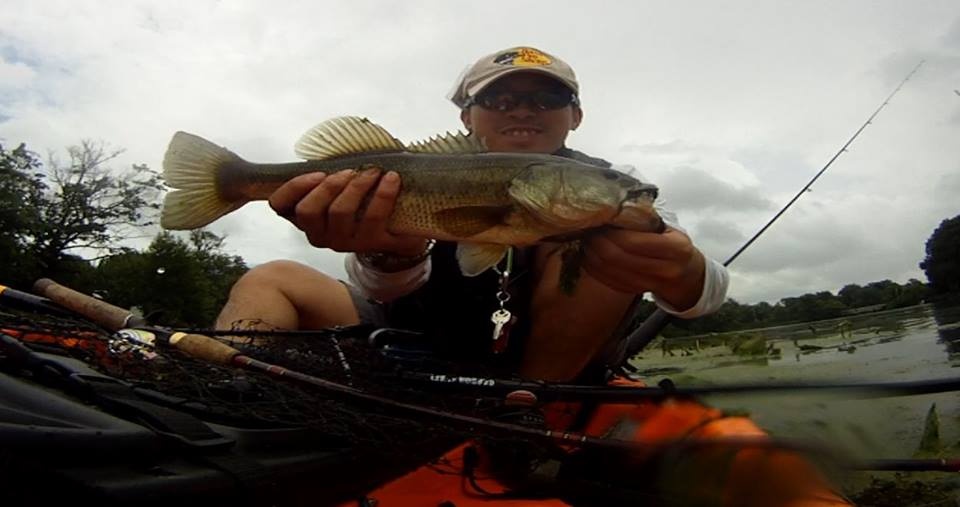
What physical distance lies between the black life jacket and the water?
96 centimetres

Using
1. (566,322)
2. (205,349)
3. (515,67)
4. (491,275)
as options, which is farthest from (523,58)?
(205,349)

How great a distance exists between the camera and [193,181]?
109 inches

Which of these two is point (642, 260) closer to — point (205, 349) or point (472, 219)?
point (472, 219)

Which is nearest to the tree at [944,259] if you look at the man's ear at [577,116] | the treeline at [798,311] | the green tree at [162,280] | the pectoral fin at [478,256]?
the treeline at [798,311]

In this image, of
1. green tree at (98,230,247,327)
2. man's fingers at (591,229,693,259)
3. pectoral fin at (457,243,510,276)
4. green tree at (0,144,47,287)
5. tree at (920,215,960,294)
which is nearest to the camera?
man's fingers at (591,229,693,259)

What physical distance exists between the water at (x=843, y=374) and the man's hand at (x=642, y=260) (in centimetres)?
43

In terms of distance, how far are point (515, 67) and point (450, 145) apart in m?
1.07

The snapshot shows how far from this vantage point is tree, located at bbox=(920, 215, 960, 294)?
23000 mm

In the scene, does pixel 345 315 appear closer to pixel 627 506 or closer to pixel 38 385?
pixel 627 506

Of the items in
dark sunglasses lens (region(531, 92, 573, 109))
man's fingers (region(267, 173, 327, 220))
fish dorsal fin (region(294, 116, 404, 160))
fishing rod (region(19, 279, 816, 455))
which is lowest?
fishing rod (region(19, 279, 816, 455))

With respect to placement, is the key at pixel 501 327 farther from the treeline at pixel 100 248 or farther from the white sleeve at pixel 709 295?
the treeline at pixel 100 248

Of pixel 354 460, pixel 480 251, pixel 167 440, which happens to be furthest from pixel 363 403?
pixel 480 251

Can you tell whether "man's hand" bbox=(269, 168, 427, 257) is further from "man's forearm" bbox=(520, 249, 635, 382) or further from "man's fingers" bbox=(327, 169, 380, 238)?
"man's forearm" bbox=(520, 249, 635, 382)

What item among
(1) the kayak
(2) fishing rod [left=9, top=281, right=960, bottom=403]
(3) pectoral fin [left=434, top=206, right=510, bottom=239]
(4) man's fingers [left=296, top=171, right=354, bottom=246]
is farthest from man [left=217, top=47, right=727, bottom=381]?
(1) the kayak
